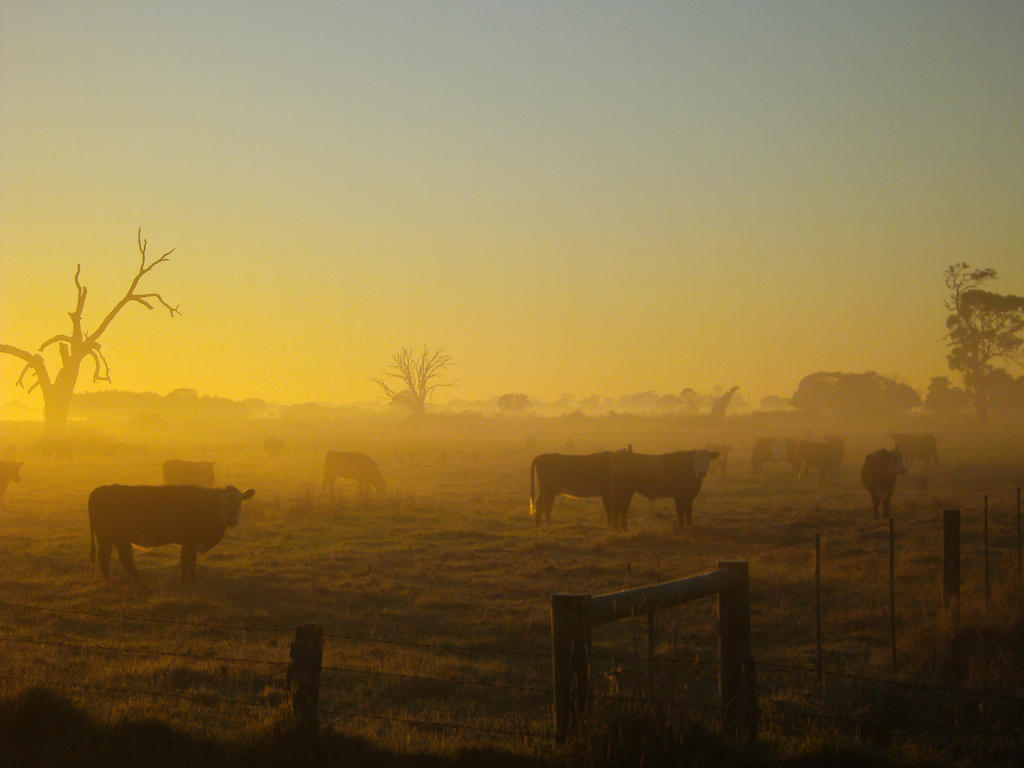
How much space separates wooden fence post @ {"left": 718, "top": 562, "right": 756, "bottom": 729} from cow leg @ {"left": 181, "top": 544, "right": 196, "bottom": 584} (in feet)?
32.0

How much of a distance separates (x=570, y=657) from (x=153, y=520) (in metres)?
10.7

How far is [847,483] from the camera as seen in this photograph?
3175 centimetres

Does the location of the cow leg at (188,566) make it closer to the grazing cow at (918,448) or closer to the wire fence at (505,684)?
the wire fence at (505,684)

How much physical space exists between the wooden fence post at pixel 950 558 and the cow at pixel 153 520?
34.4ft

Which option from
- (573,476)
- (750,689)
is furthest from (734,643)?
(573,476)

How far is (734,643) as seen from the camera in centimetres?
644

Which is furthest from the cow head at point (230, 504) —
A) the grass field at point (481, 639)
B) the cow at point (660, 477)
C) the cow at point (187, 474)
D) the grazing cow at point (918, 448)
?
the grazing cow at point (918, 448)

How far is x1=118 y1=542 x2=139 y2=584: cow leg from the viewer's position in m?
13.7

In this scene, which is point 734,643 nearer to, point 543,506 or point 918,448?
point 543,506

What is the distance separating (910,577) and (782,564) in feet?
6.90

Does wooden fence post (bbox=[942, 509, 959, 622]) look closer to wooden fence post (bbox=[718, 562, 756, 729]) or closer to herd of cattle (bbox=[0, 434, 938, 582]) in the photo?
wooden fence post (bbox=[718, 562, 756, 729])

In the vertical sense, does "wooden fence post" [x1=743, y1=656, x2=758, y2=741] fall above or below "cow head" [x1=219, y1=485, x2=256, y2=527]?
below

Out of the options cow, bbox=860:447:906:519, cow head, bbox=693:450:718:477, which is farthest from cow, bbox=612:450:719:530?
cow, bbox=860:447:906:519

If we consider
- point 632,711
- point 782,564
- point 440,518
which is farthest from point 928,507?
point 632,711
